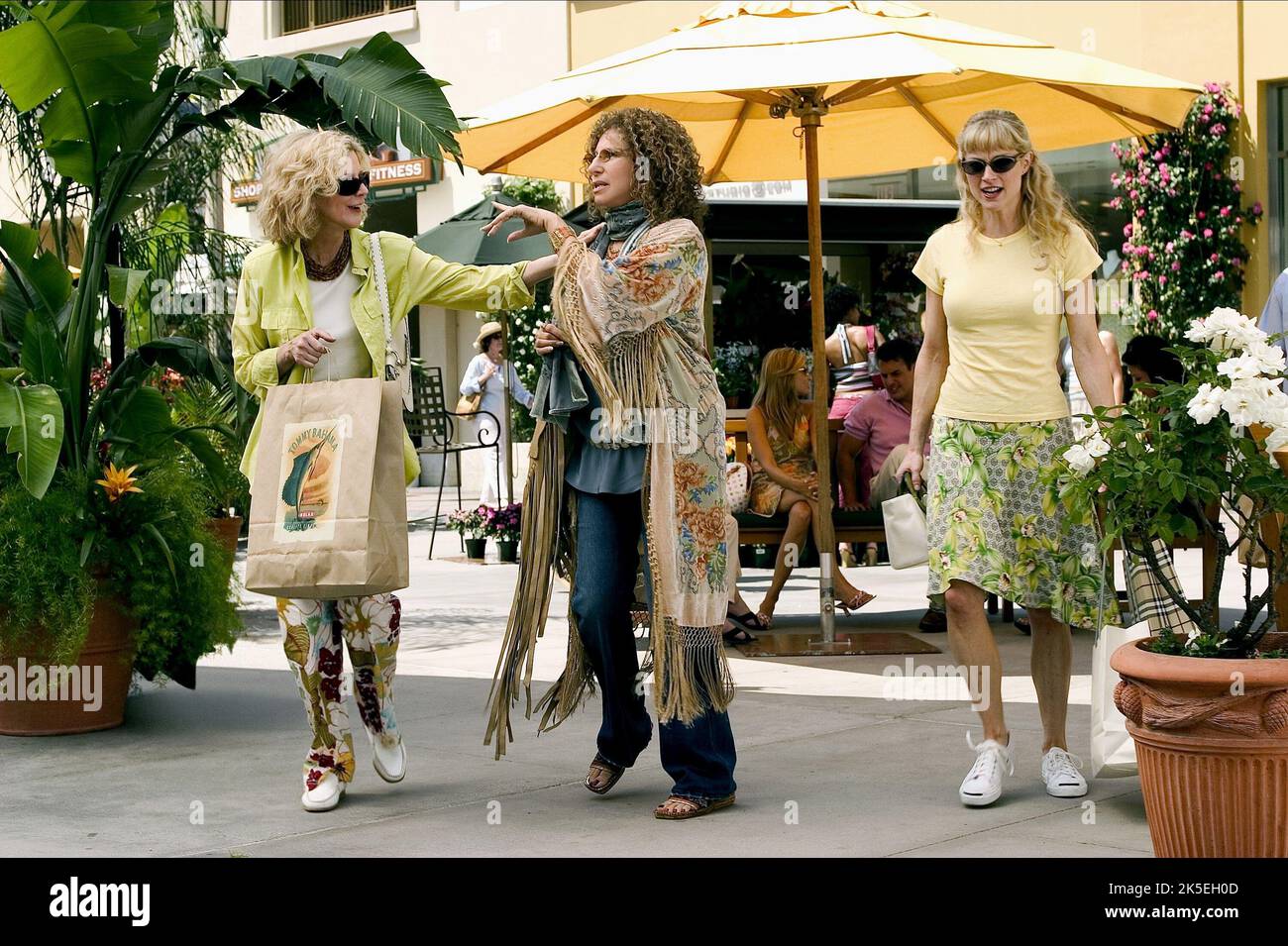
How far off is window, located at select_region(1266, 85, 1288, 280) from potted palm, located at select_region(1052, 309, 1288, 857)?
38.6ft

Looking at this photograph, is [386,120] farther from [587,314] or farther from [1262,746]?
[1262,746]

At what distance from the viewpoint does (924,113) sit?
894 cm

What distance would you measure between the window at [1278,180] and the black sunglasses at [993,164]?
36.1 feet

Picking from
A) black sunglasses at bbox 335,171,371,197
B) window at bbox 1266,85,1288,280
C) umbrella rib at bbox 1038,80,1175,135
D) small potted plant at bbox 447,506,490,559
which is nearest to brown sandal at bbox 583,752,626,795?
black sunglasses at bbox 335,171,371,197

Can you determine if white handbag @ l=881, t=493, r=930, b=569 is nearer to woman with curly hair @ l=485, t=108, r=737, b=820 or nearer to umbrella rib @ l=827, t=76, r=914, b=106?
woman with curly hair @ l=485, t=108, r=737, b=820

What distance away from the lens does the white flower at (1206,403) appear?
4.12 m

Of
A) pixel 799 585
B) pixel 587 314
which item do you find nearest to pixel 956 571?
pixel 587 314

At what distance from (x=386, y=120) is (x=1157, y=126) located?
398 cm

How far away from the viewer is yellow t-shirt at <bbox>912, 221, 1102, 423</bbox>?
520cm

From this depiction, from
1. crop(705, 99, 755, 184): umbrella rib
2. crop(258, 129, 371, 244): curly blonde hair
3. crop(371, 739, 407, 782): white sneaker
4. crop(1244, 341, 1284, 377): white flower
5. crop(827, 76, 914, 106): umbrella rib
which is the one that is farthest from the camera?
crop(705, 99, 755, 184): umbrella rib

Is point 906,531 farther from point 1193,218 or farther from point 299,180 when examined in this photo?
point 1193,218

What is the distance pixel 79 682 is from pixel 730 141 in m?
4.62

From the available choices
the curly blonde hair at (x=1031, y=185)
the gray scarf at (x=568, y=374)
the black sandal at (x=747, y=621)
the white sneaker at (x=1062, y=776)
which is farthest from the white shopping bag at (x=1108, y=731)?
the black sandal at (x=747, y=621)

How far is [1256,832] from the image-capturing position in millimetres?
4051
